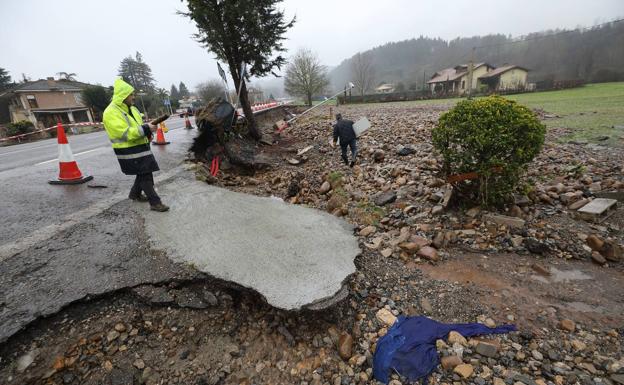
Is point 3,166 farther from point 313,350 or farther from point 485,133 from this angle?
point 485,133

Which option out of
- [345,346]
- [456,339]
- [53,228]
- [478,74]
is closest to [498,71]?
[478,74]

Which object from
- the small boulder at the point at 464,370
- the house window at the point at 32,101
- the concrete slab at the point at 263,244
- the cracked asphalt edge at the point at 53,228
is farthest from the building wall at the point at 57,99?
the small boulder at the point at 464,370

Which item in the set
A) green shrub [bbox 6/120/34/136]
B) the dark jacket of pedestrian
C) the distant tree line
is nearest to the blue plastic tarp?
the dark jacket of pedestrian

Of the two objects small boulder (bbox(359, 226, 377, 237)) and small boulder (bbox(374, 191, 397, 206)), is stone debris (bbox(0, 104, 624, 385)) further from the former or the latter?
small boulder (bbox(374, 191, 397, 206))

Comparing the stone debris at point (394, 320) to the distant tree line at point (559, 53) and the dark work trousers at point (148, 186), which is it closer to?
the dark work trousers at point (148, 186)

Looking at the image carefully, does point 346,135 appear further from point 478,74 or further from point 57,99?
point 478,74

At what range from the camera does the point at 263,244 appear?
3053mm

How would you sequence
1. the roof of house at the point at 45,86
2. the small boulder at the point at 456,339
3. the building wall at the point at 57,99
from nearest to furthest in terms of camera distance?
1. the small boulder at the point at 456,339
2. the roof of house at the point at 45,86
3. the building wall at the point at 57,99

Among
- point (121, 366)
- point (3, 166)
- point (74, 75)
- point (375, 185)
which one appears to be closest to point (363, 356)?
point (121, 366)

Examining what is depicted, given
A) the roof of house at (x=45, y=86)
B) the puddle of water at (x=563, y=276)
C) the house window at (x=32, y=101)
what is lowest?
the puddle of water at (x=563, y=276)

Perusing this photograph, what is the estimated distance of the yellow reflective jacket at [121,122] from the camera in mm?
3404

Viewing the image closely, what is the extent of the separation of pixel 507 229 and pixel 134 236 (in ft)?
13.6

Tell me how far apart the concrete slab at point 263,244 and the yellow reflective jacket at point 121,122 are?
3.10 feet

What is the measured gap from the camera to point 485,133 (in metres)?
3.33
